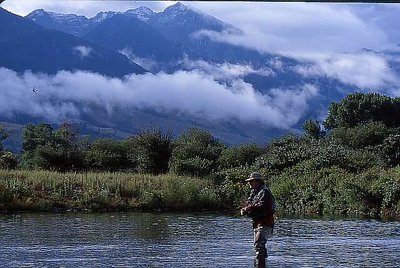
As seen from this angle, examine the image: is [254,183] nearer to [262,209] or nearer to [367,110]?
[262,209]

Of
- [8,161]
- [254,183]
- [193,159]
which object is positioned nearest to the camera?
[254,183]

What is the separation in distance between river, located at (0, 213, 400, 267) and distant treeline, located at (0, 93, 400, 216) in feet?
17.3

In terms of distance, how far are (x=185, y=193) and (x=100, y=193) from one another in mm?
3926

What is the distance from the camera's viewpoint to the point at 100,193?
3319 cm

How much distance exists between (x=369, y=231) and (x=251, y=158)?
30.9 m

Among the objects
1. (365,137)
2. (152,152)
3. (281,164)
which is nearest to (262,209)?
(281,164)

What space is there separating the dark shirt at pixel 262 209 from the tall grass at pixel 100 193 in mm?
19346

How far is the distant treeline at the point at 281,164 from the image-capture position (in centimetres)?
3231

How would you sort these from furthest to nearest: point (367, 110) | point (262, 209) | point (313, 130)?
point (367, 110)
point (313, 130)
point (262, 209)

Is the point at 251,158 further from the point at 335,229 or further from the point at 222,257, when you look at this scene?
the point at 222,257

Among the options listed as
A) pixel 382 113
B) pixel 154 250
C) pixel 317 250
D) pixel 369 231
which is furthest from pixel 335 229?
pixel 382 113

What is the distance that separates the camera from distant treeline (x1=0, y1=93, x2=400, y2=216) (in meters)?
32.3

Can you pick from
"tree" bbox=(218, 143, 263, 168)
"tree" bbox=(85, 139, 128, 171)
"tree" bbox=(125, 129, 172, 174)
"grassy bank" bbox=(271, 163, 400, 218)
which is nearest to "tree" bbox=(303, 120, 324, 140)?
"tree" bbox=(218, 143, 263, 168)

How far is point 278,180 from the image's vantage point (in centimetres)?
3659
